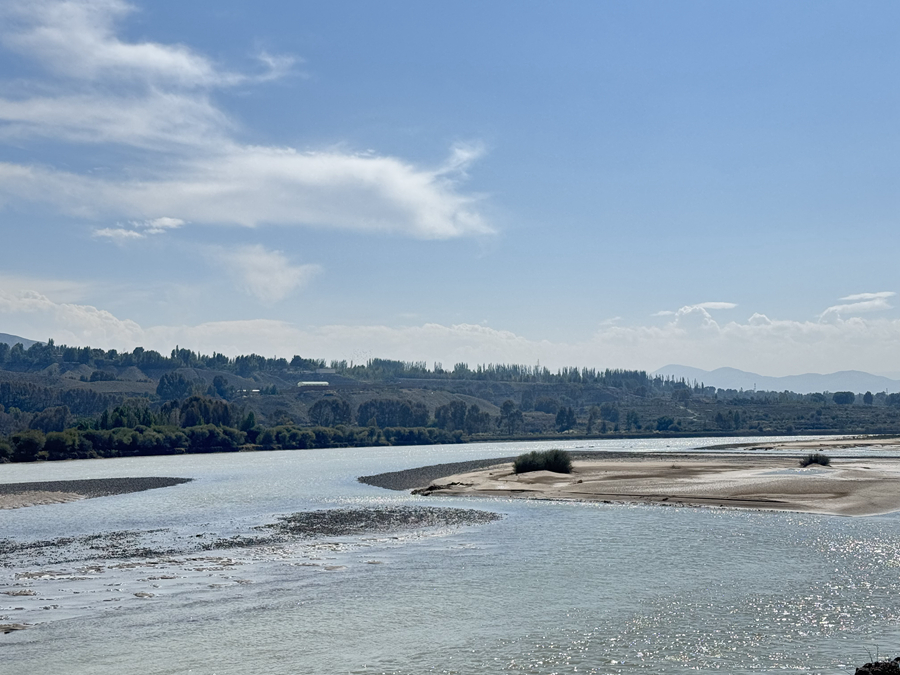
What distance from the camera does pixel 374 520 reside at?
44.7 metres

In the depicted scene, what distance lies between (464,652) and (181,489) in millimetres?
63620

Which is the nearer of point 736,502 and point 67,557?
point 67,557

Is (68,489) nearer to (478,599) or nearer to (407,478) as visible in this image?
(407,478)

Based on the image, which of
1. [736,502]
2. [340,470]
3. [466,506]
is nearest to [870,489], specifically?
[736,502]

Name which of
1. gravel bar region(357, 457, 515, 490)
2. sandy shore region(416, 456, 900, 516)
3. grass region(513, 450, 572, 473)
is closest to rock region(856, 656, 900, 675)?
sandy shore region(416, 456, 900, 516)

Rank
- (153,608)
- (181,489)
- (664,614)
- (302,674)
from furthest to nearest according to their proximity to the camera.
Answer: (181,489) < (153,608) < (664,614) < (302,674)

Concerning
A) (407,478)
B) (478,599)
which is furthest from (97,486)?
(478,599)

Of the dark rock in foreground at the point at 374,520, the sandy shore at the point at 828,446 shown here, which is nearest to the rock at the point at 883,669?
the dark rock in foreground at the point at 374,520

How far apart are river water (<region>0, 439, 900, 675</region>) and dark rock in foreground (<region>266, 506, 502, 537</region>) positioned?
2.58 metres

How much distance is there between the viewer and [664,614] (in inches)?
841

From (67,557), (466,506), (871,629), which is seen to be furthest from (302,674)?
(466,506)

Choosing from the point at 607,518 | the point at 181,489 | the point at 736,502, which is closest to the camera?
the point at 607,518

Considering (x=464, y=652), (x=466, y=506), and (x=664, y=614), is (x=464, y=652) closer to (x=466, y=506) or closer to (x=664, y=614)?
(x=664, y=614)

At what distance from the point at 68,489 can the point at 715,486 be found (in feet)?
183
